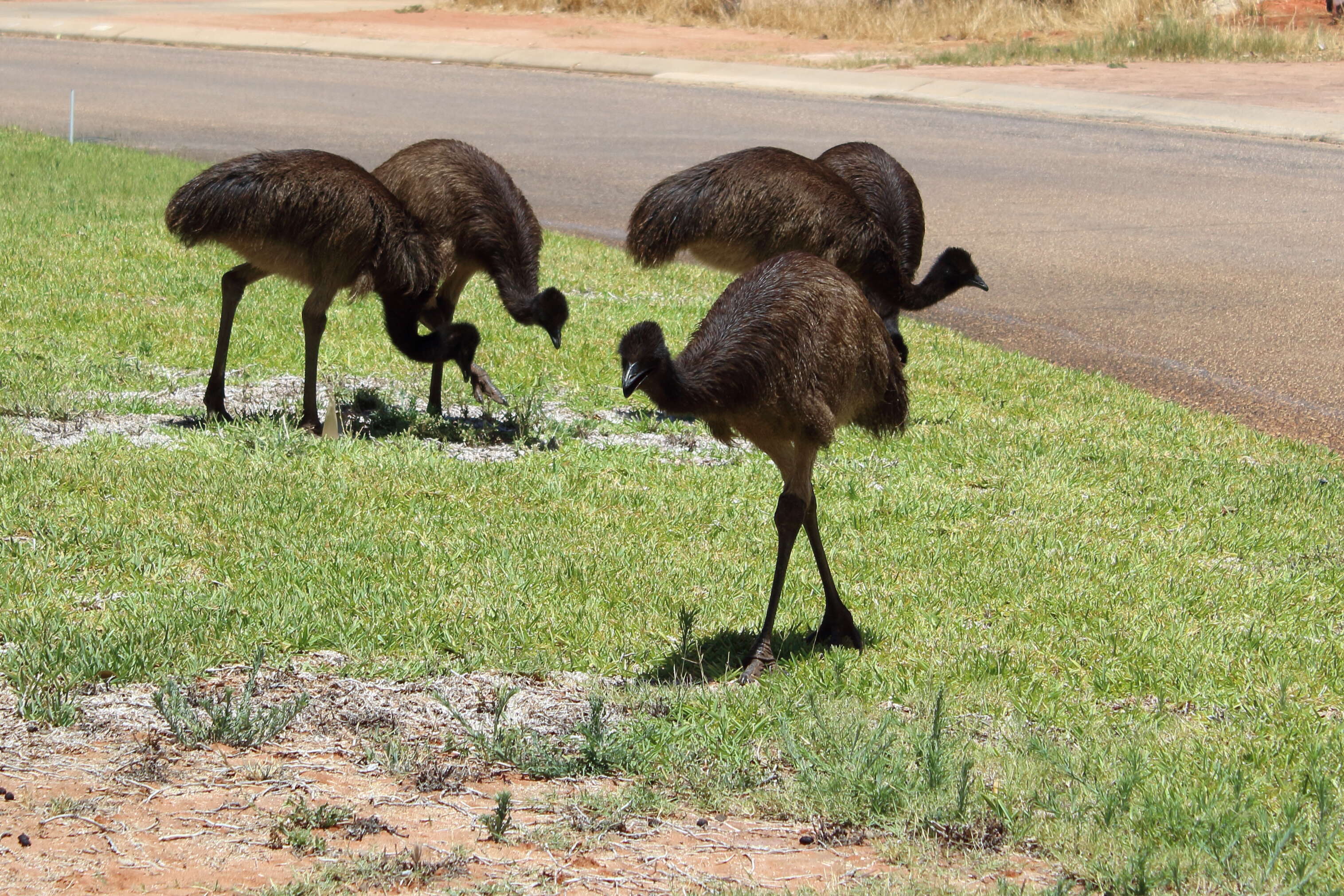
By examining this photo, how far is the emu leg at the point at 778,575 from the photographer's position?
484 centimetres

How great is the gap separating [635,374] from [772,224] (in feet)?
12.1

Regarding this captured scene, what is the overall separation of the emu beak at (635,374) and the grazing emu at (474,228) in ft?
10.1

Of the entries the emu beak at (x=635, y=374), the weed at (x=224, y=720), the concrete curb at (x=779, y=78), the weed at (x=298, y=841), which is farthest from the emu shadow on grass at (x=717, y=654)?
the concrete curb at (x=779, y=78)

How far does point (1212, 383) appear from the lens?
30.6 feet

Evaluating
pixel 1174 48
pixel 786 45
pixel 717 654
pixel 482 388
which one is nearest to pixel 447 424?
pixel 482 388

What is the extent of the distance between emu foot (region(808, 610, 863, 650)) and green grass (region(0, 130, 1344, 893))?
0.25ft

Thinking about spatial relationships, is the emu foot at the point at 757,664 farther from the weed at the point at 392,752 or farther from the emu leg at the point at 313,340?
the emu leg at the point at 313,340

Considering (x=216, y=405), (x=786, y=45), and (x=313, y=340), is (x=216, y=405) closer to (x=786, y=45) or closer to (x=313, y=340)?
(x=313, y=340)

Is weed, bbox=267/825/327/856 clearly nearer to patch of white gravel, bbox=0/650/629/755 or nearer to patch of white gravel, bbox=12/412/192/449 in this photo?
patch of white gravel, bbox=0/650/629/755

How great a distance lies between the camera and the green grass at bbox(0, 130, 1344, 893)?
4074 millimetres

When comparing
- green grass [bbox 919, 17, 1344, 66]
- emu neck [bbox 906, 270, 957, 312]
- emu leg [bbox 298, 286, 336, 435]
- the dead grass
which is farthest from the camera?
the dead grass

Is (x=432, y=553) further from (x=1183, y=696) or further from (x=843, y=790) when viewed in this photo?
(x=1183, y=696)

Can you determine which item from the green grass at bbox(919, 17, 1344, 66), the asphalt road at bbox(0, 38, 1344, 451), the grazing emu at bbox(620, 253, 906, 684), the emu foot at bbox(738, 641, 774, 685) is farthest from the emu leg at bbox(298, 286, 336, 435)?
the green grass at bbox(919, 17, 1344, 66)

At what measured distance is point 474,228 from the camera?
25.3 feet
